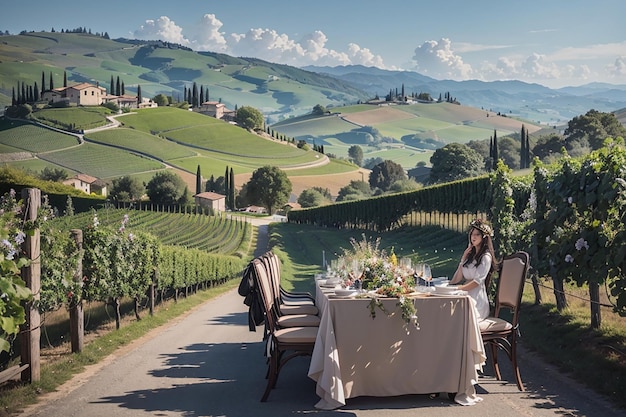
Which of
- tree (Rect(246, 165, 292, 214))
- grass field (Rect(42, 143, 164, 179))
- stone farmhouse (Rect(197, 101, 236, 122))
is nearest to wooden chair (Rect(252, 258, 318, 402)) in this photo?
tree (Rect(246, 165, 292, 214))

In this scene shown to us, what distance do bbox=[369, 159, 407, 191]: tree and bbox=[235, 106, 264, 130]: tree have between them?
1558 inches

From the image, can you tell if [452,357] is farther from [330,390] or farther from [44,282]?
[44,282]

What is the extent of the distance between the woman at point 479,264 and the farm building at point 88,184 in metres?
95.4

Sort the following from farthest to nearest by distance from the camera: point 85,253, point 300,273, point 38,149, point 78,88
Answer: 1. point 78,88
2. point 38,149
3. point 300,273
4. point 85,253

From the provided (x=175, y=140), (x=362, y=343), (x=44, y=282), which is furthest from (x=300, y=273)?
(x=175, y=140)

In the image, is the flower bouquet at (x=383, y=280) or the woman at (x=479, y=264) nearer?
the flower bouquet at (x=383, y=280)

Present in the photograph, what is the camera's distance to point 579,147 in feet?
303

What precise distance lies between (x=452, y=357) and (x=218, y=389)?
2360mm

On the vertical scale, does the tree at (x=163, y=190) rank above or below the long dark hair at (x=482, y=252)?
above

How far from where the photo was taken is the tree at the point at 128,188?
9856 cm

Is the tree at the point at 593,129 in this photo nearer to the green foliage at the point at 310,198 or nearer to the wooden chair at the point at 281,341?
the green foliage at the point at 310,198

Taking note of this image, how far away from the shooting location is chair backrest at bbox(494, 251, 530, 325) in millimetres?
7711

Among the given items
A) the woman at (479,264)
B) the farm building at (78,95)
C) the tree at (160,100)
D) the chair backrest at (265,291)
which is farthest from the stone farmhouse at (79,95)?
the woman at (479,264)

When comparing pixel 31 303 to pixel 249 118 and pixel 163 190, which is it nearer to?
pixel 163 190
